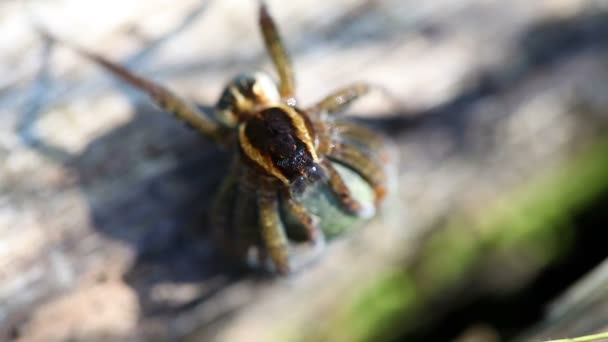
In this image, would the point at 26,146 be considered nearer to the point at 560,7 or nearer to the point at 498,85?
the point at 498,85

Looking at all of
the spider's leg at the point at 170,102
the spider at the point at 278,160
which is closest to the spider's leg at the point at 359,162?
the spider at the point at 278,160

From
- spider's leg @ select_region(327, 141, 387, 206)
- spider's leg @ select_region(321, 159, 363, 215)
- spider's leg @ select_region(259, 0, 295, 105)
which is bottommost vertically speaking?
spider's leg @ select_region(321, 159, 363, 215)

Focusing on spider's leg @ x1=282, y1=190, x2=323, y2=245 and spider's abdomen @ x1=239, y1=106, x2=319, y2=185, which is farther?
spider's leg @ x1=282, y1=190, x2=323, y2=245

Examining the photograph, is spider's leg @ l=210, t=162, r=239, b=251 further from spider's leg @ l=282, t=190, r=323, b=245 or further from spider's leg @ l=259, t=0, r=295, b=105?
spider's leg @ l=259, t=0, r=295, b=105

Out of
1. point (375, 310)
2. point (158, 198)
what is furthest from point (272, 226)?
point (375, 310)

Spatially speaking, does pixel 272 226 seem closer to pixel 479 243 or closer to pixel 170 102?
pixel 170 102

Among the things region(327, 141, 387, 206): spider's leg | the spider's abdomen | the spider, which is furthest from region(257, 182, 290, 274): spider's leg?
region(327, 141, 387, 206): spider's leg
